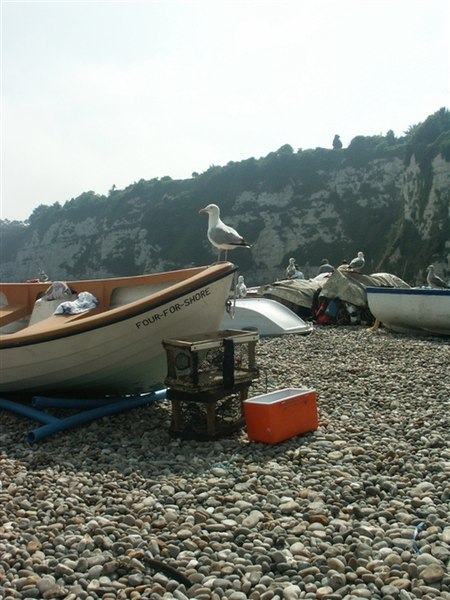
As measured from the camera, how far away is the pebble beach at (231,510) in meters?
2.79

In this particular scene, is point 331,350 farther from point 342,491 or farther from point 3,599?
point 3,599

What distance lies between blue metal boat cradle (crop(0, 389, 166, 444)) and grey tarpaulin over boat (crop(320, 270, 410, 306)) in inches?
413

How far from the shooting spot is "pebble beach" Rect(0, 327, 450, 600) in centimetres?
279

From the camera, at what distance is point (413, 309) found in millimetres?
13047

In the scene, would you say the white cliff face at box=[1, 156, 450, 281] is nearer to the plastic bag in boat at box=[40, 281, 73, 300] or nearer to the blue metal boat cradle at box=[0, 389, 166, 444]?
the plastic bag in boat at box=[40, 281, 73, 300]

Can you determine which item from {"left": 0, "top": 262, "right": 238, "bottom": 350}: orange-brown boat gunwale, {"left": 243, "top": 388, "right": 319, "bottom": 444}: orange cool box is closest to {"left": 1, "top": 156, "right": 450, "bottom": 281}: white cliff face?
{"left": 0, "top": 262, "right": 238, "bottom": 350}: orange-brown boat gunwale

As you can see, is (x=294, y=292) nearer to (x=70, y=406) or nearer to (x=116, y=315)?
(x=70, y=406)

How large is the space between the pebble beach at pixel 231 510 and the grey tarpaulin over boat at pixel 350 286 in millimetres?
9978

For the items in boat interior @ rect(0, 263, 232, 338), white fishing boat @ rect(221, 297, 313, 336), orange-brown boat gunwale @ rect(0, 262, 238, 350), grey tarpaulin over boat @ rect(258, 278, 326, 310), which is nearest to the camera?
orange-brown boat gunwale @ rect(0, 262, 238, 350)

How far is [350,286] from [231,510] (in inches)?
521

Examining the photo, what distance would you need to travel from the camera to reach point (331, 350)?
1062cm

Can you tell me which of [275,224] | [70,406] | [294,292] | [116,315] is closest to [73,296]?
[70,406]

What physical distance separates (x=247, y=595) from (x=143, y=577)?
1.85 feet

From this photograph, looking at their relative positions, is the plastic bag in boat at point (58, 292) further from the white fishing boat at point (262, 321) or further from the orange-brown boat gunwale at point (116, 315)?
the white fishing boat at point (262, 321)
